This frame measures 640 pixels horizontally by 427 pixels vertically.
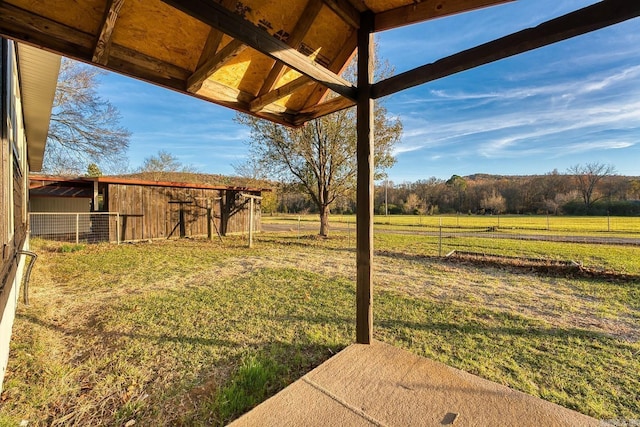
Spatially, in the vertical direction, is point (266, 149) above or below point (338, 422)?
above

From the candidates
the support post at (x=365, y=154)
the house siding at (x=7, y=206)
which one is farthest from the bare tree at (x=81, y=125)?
the support post at (x=365, y=154)

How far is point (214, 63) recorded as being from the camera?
2033mm

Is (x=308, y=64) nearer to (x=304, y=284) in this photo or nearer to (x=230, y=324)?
(x=230, y=324)

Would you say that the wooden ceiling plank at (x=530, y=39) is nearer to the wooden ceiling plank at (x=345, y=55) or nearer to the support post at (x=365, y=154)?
the support post at (x=365, y=154)

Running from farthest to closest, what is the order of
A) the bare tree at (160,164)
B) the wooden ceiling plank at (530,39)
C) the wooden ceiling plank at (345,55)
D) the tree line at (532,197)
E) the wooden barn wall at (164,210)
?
the tree line at (532,197)
the bare tree at (160,164)
the wooden barn wall at (164,210)
the wooden ceiling plank at (345,55)
the wooden ceiling plank at (530,39)

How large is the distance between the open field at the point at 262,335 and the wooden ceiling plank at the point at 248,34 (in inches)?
102

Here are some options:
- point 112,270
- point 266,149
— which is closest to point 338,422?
point 112,270

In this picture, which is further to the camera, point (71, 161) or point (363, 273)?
point (71, 161)

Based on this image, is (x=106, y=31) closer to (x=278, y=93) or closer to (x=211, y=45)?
(x=211, y=45)

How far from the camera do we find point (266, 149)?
12.2m

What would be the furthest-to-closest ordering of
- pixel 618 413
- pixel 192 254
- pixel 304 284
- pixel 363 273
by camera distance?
1. pixel 192 254
2. pixel 304 284
3. pixel 363 273
4. pixel 618 413

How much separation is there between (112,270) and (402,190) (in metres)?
56.9

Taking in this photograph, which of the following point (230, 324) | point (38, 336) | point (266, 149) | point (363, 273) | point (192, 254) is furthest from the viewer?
point (266, 149)

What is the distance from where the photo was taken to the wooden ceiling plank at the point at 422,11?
74.4 inches
